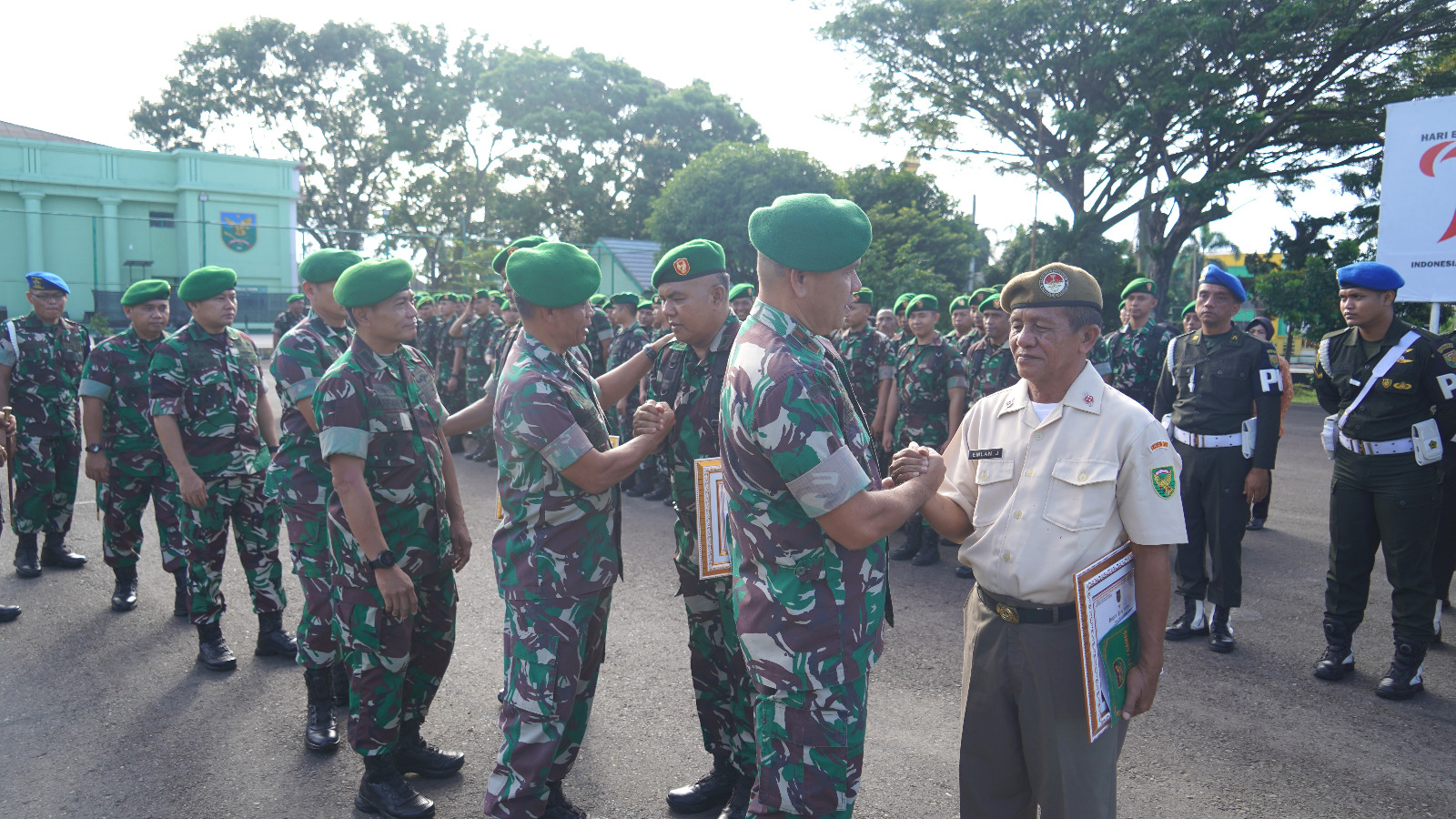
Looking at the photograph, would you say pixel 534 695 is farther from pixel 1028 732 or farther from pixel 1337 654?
pixel 1337 654

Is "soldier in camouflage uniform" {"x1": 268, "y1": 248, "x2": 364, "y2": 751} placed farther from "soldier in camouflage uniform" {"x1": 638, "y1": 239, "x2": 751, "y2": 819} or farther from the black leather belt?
the black leather belt

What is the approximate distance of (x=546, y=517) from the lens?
115 inches

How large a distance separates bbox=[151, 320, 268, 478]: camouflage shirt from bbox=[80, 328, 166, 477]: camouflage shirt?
1016 millimetres

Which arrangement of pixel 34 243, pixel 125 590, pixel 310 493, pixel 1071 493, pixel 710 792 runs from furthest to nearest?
1. pixel 34 243
2. pixel 125 590
3. pixel 310 493
4. pixel 710 792
5. pixel 1071 493

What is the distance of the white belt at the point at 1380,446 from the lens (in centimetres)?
439

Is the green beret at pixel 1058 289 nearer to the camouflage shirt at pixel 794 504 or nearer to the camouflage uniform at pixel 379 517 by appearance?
the camouflage shirt at pixel 794 504

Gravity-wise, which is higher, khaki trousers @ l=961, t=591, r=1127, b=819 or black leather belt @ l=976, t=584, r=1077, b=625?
black leather belt @ l=976, t=584, r=1077, b=625

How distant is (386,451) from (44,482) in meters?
5.01

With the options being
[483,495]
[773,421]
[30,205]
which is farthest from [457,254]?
[773,421]

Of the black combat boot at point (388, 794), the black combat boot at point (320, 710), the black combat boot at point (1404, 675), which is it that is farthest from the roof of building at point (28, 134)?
the black combat boot at point (1404, 675)

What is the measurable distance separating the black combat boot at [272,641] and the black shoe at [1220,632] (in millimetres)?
5280

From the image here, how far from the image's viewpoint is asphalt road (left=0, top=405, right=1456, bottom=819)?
339 centimetres

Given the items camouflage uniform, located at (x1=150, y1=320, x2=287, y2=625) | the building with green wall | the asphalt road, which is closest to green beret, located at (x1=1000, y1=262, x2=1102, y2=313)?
the asphalt road

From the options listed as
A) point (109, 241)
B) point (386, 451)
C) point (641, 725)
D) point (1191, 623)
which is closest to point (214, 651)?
point (386, 451)
